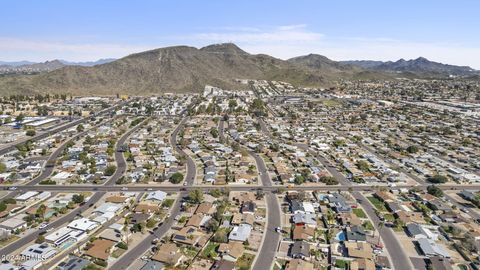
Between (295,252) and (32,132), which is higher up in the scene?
(32,132)

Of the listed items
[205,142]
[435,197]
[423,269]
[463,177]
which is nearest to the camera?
[423,269]

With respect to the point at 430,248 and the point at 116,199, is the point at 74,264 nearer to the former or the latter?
the point at 116,199

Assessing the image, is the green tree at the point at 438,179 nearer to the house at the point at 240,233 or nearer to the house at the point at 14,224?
the house at the point at 240,233

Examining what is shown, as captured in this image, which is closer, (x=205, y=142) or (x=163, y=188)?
(x=163, y=188)

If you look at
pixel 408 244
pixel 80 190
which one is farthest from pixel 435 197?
pixel 80 190

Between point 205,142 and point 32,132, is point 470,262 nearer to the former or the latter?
point 205,142

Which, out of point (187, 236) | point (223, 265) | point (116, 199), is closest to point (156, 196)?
point (116, 199)

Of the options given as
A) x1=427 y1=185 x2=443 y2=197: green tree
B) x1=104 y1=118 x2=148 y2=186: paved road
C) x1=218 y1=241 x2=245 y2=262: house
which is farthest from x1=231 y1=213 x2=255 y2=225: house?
x1=427 y1=185 x2=443 y2=197: green tree

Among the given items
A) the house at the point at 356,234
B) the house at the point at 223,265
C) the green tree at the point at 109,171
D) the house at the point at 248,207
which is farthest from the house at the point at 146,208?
the house at the point at 356,234
